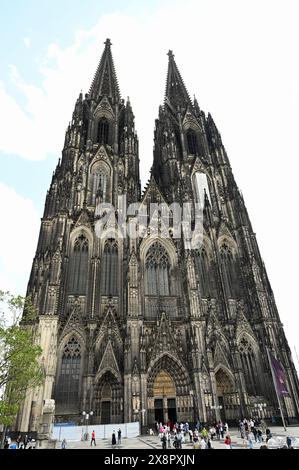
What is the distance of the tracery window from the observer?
2553 cm

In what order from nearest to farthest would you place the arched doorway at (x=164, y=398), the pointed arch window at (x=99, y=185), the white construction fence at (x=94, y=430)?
the white construction fence at (x=94, y=430) < the arched doorway at (x=164, y=398) < the pointed arch window at (x=99, y=185)

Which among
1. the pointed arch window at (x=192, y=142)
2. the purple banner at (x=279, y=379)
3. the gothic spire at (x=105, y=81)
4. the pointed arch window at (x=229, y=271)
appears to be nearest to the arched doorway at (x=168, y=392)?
the purple banner at (x=279, y=379)

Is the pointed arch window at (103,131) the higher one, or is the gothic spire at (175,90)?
the gothic spire at (175,90)

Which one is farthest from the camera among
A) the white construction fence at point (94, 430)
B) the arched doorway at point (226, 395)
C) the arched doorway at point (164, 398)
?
the arched doorway at point (226, 395)

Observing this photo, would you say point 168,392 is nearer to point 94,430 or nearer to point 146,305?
point 146,305

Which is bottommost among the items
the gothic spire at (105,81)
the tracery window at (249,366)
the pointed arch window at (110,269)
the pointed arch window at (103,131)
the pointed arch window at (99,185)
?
the tracery window at (249,366)

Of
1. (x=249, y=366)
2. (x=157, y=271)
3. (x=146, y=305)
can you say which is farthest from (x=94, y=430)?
(x=157, y=271)

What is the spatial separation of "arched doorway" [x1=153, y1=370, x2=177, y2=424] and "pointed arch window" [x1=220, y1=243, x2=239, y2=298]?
981 centimetres

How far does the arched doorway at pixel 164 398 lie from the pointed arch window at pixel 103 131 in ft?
87.4

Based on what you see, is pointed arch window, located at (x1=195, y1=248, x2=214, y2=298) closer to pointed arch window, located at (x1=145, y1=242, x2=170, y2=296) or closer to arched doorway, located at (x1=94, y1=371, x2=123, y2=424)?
pointed arch window, located at (x1=145, y1=242, x2=170, y2=296)

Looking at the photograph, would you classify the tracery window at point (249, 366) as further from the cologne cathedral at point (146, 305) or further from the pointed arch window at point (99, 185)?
the pointed arch window at point (99, 185)

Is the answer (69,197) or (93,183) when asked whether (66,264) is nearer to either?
(69,197)

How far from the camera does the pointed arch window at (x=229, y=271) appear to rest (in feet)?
98.6

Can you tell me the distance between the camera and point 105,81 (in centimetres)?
4541
